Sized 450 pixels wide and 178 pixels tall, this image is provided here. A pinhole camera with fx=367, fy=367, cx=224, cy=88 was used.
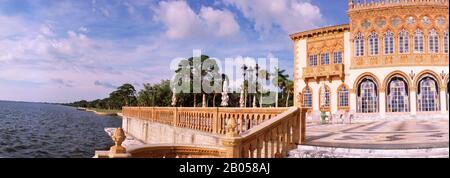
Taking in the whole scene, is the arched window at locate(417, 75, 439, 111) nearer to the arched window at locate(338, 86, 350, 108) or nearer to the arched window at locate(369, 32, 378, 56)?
the arched window at locate(369, 32, 378, 56)

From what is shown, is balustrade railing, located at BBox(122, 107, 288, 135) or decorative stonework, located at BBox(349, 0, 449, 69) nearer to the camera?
balustrade railing, located at BBox(122, 107, 288, 135)

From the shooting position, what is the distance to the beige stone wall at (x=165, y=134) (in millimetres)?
15353

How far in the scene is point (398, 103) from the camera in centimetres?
2556

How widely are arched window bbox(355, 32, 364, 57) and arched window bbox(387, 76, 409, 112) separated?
A: 2.83 m

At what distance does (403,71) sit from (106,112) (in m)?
87.8

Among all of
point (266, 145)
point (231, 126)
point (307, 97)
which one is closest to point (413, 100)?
point (307, 97)

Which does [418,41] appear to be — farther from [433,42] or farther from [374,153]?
[374,153]

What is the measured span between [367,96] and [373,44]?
3.72m

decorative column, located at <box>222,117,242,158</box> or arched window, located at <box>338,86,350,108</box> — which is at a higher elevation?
arched window, located at <box>338,86,350,108</box>

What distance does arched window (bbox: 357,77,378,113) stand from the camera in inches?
1030

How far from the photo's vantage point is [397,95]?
83.8 ft

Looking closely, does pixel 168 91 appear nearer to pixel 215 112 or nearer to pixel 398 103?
pixel 398 103

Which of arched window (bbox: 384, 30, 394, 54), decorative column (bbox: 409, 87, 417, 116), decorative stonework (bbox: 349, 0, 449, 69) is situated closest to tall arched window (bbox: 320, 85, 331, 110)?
decorative stonework (bbox: 349, 0, 449, 69)
